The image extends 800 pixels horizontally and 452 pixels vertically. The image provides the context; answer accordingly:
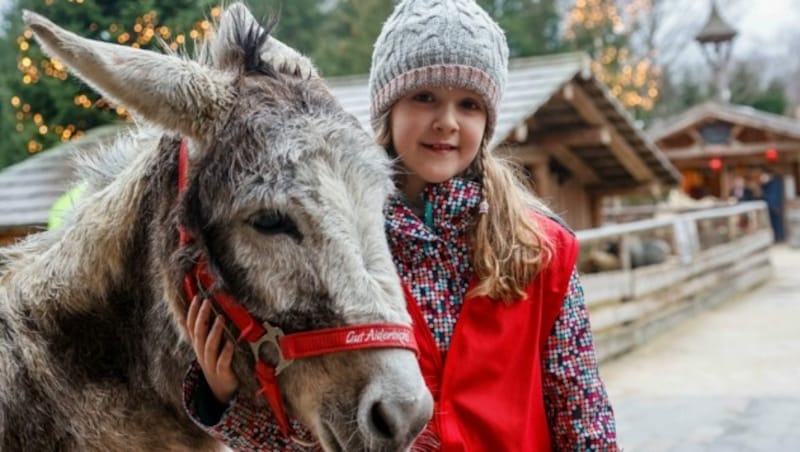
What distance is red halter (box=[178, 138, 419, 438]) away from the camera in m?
1.74

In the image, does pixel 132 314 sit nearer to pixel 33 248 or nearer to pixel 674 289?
pixel 33 248

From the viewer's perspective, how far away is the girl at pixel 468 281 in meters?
2.06

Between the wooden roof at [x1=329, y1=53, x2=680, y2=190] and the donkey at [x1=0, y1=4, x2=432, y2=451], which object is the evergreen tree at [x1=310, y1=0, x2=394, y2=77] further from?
the donkey at [x1=0, y1=4, x2=432, y2=451]

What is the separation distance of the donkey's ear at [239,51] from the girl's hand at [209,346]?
2.07ft

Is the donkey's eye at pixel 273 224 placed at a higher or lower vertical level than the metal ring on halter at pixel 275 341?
higher

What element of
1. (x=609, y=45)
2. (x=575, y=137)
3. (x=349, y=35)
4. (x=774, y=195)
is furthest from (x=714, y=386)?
(x=609, y=45)

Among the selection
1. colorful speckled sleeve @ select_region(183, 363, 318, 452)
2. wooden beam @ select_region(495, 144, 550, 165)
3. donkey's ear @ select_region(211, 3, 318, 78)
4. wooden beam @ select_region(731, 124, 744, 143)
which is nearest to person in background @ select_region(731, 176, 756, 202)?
wooden beam @ select_region(731, 124, 744, 143)

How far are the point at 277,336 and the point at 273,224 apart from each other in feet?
0.82

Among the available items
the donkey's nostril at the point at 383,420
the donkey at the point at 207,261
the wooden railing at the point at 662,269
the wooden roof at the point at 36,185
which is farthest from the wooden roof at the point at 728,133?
the donkey's nostril at the point at 383,420

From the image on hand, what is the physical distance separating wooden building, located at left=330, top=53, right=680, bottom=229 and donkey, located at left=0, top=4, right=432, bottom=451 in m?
6.19

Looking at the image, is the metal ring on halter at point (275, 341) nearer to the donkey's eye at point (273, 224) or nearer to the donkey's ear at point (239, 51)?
the donkey's eye at point (273, 224)

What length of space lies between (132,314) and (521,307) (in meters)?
1.03

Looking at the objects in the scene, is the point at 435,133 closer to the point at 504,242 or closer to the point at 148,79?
the point at 504,242

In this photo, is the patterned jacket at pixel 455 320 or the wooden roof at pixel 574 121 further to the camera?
Answer: the wooden roof at pixel 574 121
